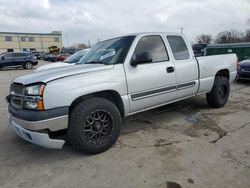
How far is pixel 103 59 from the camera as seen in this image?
3.94m

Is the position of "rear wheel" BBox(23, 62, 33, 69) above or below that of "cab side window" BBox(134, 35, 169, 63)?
above

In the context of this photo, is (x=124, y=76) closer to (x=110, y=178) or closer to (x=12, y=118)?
(x=110, y=178)

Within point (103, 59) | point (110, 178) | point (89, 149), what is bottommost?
point (110, 178)

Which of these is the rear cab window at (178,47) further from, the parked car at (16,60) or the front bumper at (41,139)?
the parked car at (16,60)

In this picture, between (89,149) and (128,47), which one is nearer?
(89,149)

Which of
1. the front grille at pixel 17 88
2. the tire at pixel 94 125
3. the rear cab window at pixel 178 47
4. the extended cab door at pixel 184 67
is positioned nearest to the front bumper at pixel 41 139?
the tire at pixel 94 125

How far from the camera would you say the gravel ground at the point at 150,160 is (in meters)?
2.75

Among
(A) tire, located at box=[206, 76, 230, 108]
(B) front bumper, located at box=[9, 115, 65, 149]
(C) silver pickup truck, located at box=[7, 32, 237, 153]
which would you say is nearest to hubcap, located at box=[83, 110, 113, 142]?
(C) silver pickup truck, located at box=[7, 32, 237, 153]

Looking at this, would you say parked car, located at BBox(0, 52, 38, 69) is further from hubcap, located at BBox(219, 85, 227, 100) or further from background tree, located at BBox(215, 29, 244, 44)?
background tree, located at BBox(215, 29, 244, 44)

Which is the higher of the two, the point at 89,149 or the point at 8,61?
the point at 8,61

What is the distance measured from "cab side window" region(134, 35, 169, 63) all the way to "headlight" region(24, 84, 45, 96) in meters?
1.72

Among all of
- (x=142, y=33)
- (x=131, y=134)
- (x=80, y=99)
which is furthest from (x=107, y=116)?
(x=142, y=33)

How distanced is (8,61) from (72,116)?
20.2 meters

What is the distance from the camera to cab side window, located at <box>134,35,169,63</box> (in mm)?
4012
